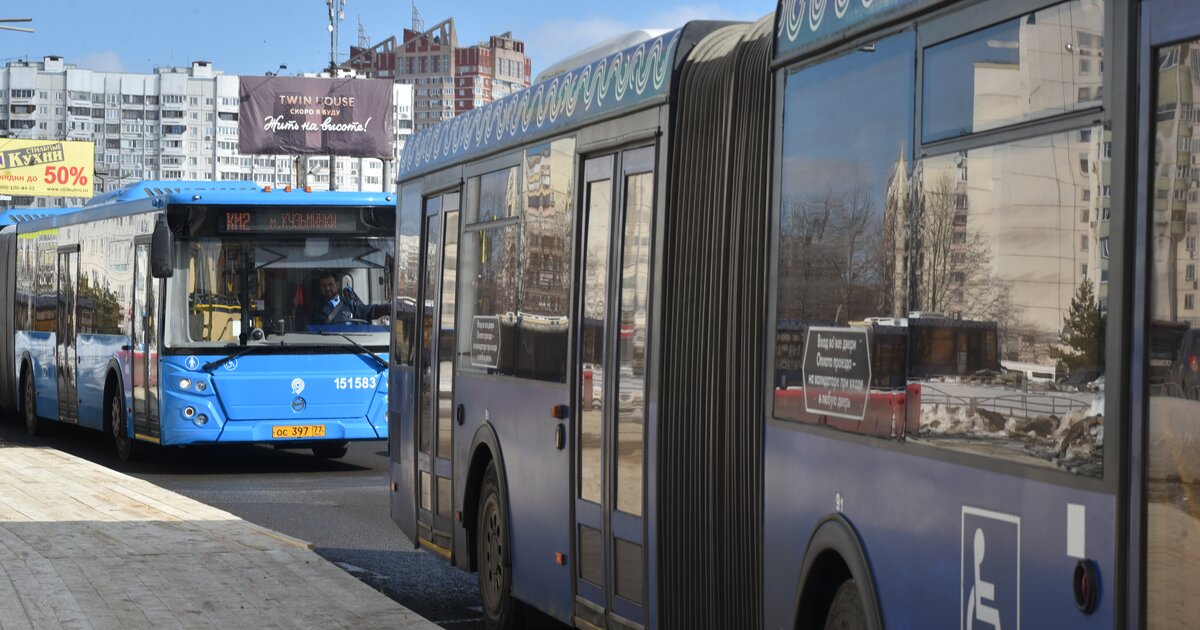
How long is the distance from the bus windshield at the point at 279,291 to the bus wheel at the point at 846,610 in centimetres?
1348

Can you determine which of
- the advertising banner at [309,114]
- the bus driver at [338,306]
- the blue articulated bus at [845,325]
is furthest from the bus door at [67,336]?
the advertising banner at [309,114]

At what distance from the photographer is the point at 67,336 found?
2525cm

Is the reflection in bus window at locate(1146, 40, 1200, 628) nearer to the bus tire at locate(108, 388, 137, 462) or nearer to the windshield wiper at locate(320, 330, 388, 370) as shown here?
the windshield wiper at locate(320, 330, 388, 370)

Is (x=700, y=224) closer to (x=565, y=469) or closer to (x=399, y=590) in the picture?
(x=565, y=469)

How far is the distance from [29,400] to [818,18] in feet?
77.9

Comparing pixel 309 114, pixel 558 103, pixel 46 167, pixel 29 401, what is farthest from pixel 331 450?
pixel 46 167

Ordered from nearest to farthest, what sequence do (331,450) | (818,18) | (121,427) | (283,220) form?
(818,18)
(283,220)
(121,427)
(331,450)

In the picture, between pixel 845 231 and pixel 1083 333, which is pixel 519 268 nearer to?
pixel 845 231

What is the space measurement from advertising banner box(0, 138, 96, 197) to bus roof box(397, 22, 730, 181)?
267 feet

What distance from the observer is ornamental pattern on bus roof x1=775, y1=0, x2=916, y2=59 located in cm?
575

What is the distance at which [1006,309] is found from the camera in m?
4.75

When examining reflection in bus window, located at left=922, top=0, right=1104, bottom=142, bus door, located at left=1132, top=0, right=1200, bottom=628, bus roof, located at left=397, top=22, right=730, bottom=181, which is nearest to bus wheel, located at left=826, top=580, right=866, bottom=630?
reflection in bus window, located at left=922, top=0, right=1104, bottom=142

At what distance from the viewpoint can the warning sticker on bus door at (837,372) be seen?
566 centimetres

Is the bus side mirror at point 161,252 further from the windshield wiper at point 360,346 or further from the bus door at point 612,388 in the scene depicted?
the bus door at point 612,388
